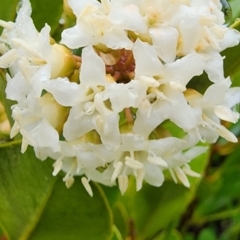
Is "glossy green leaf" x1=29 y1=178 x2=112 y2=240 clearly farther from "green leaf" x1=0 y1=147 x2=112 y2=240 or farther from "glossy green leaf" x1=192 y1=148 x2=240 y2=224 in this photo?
"glossy green leaf" x1=192 y1=148 x2=240 y2=224

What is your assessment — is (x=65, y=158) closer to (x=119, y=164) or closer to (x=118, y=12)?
(x=119, y=164)

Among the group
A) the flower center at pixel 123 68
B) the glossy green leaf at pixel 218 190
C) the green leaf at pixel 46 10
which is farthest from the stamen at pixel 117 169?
the glossy green leaf at pixel 218 190

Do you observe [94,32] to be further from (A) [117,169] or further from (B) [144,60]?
(A) [117,169]

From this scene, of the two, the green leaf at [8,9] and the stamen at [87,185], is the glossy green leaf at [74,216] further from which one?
the green leaf at [8,9]

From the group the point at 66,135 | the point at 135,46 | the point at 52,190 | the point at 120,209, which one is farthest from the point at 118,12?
the point at 120,209

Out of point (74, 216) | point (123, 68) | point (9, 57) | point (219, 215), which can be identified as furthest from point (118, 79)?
point (219, 215)

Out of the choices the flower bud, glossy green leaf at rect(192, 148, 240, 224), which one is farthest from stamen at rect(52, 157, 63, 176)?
glossy green leaf at rect(192, 148, 240, 224)

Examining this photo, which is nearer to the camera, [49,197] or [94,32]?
[94,32]
